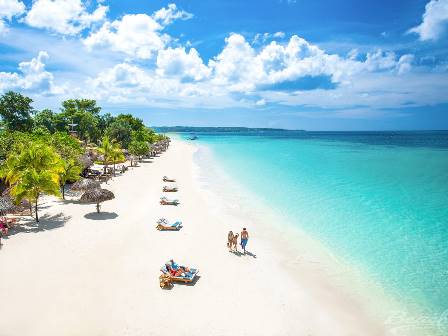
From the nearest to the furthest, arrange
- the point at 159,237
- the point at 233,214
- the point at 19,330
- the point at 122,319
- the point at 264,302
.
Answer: the point at 19,330 → the point at 122,319 → the point at 264,302 → the point at 159,237 → the point at 233,214

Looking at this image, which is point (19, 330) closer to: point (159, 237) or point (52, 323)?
point (52, 323)

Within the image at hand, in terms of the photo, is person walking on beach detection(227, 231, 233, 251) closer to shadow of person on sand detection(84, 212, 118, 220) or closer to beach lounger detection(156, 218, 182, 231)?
beach lounger detection(156, 218, 182, 231)

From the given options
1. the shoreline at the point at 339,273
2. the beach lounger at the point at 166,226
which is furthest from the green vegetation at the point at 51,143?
the shoreline at the point at 339,273

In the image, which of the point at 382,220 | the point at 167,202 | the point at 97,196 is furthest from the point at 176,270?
the point at 382,220

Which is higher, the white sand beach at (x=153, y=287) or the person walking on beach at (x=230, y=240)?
the person walking on beach at (x=230, y=240)

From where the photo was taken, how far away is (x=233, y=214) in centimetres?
2044

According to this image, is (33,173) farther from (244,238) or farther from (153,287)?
(244,238)

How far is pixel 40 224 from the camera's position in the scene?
54.1 ft

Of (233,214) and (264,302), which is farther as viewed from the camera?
(233,214)

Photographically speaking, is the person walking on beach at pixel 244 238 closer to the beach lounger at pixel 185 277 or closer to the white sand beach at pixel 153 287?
the white sand beach at pixel 153 287

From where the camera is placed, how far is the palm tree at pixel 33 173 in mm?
15682

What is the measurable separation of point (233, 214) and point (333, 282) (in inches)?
358

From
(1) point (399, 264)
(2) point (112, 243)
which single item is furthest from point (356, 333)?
(2) point (112, 243)

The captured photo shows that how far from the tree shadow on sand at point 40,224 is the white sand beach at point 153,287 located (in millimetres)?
102
